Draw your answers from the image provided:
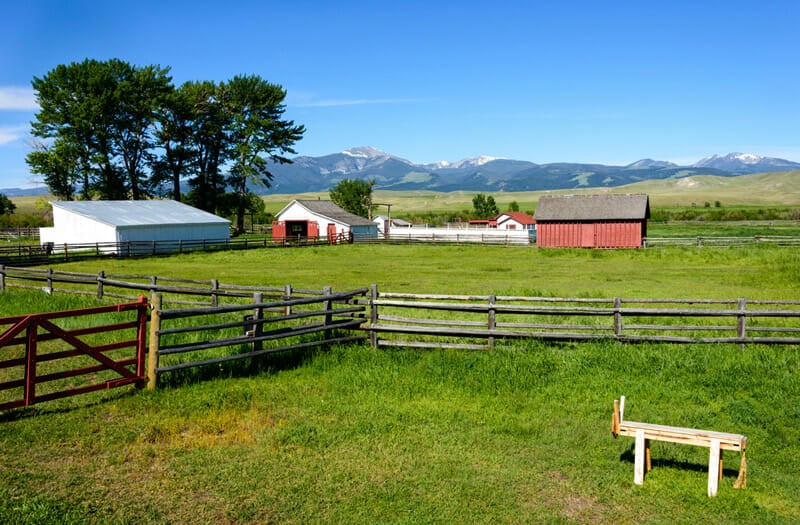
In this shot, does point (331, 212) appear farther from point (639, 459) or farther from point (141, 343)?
point (639, 459)

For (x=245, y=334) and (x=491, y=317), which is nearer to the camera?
(x=245, y=334)

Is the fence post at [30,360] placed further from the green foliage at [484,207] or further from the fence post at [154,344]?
the green foliage at [484,207]

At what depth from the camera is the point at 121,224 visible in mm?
49219

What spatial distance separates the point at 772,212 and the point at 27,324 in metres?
140

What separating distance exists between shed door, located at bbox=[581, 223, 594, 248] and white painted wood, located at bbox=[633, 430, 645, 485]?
53.5 metres

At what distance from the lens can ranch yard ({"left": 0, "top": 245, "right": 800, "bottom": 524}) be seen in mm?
7121

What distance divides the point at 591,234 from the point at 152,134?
50894 millimetres

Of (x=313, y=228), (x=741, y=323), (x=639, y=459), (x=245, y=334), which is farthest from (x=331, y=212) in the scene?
(x=639, y=459)

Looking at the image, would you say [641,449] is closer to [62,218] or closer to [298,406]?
[298,406]

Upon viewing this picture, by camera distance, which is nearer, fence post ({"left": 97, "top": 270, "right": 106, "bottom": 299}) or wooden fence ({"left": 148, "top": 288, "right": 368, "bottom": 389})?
wooden fence ({"left": 148, "top": 288, "right": 368, "bottom": 389})

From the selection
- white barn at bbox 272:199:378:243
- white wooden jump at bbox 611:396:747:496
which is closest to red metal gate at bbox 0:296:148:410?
white wooden jump at bbox 611:396:747:496

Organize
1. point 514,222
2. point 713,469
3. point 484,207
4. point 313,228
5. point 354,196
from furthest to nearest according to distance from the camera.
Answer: point 484,207 → point 354,196 → point 514,222 → point 313,228 → point 713,469

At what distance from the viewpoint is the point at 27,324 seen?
9773mm

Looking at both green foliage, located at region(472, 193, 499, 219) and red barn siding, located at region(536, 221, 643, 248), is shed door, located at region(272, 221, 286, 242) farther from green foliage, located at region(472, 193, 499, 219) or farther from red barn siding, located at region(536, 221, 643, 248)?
green foliage, located at region(472, 193, 499, 219)
